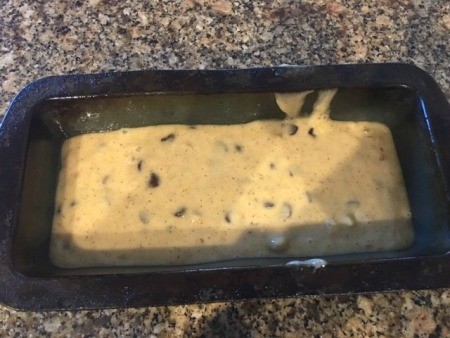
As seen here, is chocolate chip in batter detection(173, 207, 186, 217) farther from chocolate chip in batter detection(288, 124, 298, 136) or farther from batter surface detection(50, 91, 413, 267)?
chocolate chip in batter detection(288, 124, 298, 136)

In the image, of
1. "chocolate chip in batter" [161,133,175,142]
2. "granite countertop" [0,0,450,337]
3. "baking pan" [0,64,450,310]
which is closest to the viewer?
"baking pan" [0,64,450,310]

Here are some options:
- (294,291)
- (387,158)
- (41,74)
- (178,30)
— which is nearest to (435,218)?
(387,158)

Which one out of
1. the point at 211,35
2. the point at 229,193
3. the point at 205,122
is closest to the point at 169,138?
the point at 205,122

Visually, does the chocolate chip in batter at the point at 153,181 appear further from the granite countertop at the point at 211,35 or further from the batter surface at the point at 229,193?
the granite countertop at the point at 211,35

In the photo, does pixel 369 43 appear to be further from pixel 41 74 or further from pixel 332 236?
pixel 41 74

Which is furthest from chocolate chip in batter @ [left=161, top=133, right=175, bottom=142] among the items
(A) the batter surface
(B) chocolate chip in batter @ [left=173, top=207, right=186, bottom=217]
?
(B) chocolate chip in batter @ [left=173, top=207, right=186, bottom=217]

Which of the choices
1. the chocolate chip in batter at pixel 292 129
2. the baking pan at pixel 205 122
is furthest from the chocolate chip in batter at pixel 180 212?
the chocolate chip in batter at pixel 292 129
